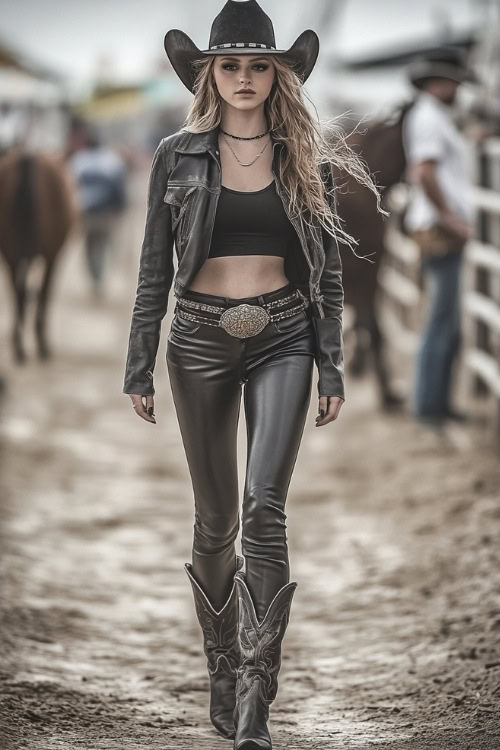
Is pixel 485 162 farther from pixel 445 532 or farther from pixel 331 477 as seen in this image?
pixel 445 532

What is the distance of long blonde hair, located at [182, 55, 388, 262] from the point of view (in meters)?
3.41

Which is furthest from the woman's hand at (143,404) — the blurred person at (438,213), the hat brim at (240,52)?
the blurred person at (438,213)

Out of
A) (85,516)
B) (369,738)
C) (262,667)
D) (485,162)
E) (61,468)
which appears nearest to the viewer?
(262,667)

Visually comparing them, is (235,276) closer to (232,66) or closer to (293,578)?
(232,66)

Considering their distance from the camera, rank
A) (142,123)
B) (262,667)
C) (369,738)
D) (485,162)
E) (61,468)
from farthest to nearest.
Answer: (142,123) < (485,162) < (61,468) < (369,738) < (262,667)

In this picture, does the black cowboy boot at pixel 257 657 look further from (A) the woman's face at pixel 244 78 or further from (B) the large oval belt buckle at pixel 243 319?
→ (A) the woman's face at pixel 244 78

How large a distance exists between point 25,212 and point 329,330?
8358 millimetres

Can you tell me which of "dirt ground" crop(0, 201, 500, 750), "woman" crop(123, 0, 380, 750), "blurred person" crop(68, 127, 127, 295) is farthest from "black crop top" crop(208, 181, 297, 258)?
"blurred person" crop(68, 127, 127, 295)

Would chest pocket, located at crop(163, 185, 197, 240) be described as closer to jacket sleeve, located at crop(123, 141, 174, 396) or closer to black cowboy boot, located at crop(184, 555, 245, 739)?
jacket sleeve, located at crop(123, 141, 174, 396)

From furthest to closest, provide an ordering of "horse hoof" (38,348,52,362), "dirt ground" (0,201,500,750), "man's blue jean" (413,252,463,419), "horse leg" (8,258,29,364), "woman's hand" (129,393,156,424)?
"horse hoof" (38,348,52,362) < "horse leg" (8,258,29,364) < "man's blue jean" (413,252,463,419) < "dirt ground" (0,201,500,750) < "woman's hand" (129,393,156,424)

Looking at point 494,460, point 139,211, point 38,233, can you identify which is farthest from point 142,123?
point 494,460

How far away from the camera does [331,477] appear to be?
757 centimetres

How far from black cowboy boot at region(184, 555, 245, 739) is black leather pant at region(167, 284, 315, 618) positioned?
0.19 meters

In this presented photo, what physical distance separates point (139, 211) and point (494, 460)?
2567cm
